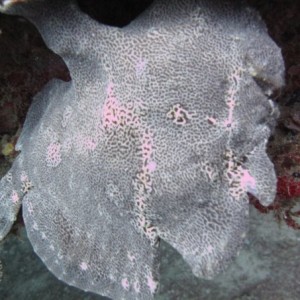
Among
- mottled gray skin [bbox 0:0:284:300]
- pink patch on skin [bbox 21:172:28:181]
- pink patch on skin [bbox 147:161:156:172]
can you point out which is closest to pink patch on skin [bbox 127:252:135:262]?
mottled gray skin [bbox 0:0:284:300]

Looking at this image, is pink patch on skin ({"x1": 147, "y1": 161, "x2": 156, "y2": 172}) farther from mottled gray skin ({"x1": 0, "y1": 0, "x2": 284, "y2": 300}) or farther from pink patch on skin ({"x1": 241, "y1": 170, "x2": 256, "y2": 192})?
pink patch on skin ({"x1": 241, "y1": 170, "x2": 256, "y2": 192})

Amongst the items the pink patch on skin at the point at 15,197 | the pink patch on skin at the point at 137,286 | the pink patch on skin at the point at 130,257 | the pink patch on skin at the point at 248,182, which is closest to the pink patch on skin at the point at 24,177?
the pink patch on skin at the point at 15,197

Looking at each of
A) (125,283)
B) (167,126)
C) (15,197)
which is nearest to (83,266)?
(125,283)

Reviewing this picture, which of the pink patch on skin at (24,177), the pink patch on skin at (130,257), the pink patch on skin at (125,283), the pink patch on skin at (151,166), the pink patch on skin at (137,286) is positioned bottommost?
the pink patch on skin at (24,177)

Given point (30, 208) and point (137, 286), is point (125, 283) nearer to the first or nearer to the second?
point (137, 286)

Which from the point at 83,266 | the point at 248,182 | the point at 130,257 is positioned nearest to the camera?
the point at 248,182

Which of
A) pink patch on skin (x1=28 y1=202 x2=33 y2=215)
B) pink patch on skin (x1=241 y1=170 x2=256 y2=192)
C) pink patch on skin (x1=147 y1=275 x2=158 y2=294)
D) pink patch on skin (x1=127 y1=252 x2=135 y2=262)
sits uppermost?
pink patch on skin (x1=241 y1=170 x2=256 y2=192)

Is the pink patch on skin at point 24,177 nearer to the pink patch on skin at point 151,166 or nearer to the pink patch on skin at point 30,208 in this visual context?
the pink patch on skin at point 30,208
